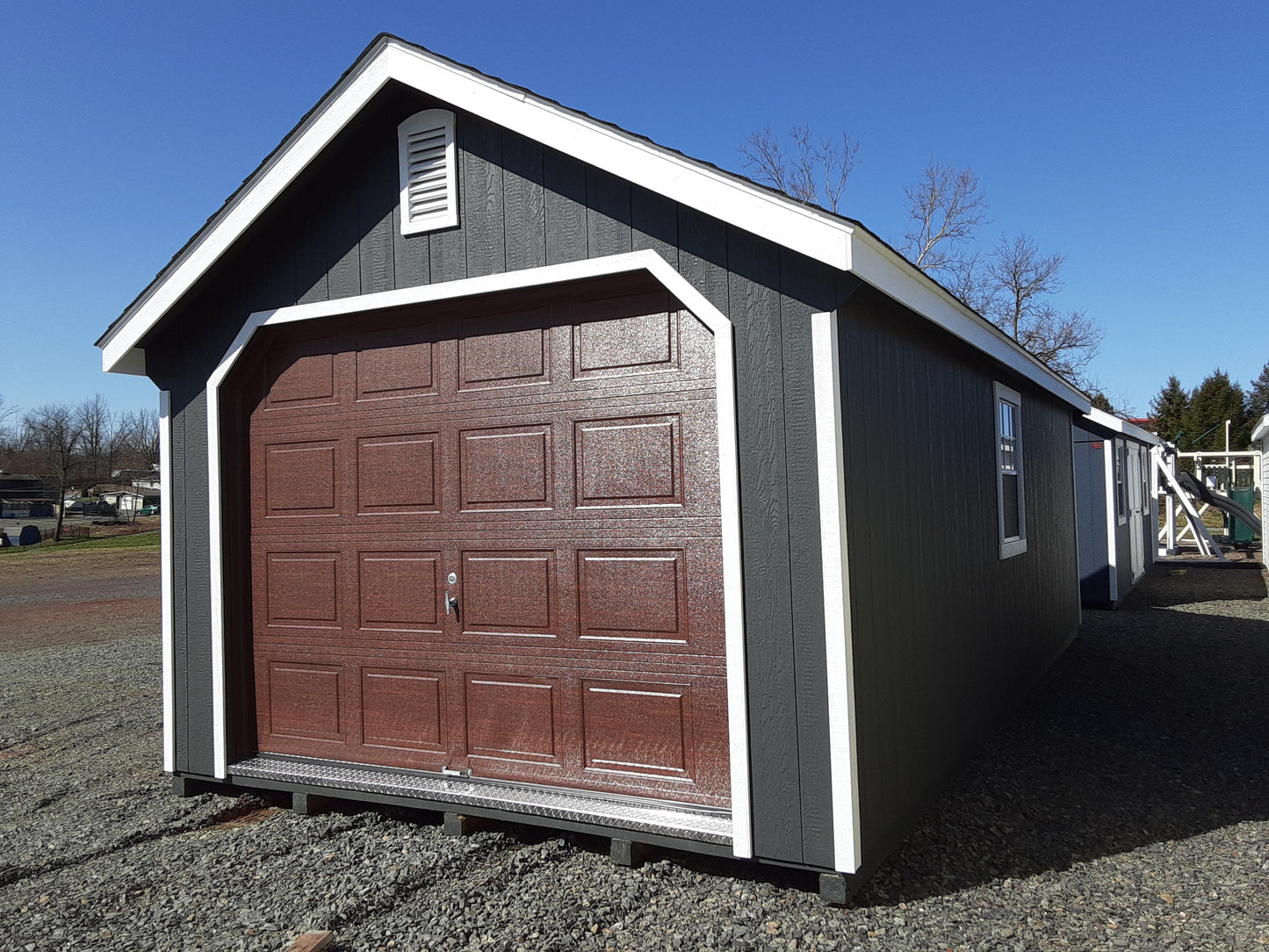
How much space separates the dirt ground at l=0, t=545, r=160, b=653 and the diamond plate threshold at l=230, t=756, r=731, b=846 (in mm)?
8900

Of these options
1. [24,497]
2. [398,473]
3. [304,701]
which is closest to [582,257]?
[398,473]

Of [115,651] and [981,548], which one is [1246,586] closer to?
[981,548]

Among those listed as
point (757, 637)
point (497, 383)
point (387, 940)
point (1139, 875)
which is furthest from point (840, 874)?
point (497, 383)

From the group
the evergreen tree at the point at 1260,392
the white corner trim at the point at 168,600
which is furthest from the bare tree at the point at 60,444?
the evergreen tree at the point at 1260,392

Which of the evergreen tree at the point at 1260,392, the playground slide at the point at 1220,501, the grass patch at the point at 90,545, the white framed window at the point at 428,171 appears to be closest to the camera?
the white framed window at the point at 428,171

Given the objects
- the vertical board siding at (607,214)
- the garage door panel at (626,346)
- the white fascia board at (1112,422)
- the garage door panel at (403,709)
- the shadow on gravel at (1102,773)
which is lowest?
the shadow on gravel at (1102,773)

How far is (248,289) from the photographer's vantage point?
206 inches

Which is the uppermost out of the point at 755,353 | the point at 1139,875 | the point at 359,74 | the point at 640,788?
the point at 359,74

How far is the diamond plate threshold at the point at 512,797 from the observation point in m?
3.97

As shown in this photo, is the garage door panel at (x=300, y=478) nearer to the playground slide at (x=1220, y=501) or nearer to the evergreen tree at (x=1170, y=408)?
the playground slide at (x=1220, y=501)

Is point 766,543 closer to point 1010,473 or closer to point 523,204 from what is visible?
point 523,204

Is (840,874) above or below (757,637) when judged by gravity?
below

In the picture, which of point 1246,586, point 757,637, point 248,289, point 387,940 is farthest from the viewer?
point 1246,586

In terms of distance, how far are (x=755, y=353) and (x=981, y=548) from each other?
299 centimetres
